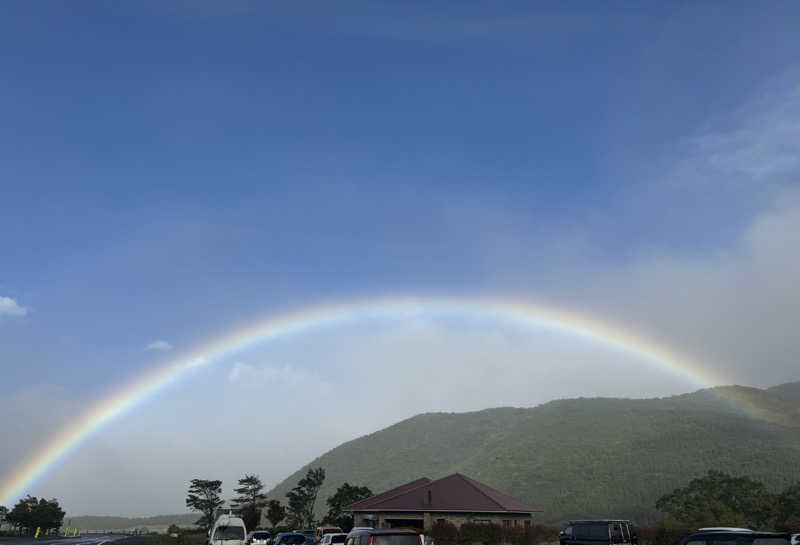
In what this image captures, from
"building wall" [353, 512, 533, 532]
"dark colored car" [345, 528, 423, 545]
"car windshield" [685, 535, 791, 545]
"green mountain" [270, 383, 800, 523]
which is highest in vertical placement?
"green mountain" [270, 383, 800, 523]

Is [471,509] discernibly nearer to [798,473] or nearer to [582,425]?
Answer: [798,473]

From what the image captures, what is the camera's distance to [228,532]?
111ft

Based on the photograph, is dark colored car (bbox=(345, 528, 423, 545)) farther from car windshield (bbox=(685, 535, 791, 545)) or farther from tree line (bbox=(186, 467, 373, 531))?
tree line (bbox=(186, 467, 373, 531))

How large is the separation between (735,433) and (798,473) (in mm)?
33490

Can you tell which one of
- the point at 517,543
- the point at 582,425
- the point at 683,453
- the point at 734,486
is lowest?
the point at 517,543

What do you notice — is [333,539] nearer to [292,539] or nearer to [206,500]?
[292,539]

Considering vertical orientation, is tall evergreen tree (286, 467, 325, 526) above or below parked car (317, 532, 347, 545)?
above

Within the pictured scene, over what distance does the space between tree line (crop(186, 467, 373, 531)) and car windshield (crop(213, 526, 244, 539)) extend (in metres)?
41.5

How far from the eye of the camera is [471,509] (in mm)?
62000

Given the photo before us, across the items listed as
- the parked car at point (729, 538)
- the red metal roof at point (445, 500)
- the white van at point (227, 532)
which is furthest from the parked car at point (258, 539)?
the parked car at point (729, 538)

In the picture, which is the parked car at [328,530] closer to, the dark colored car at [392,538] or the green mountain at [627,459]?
the dark colored car at [392,538]

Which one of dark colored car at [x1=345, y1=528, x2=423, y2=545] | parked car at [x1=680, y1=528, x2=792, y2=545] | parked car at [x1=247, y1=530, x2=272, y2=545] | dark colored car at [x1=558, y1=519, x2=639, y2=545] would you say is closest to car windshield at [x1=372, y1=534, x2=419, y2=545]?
dark colored car at [x1=345, y1=528, x2=423, y2=545]

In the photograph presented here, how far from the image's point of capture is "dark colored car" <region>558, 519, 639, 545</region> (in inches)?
1195

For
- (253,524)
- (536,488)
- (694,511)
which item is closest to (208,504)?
(253,524)
